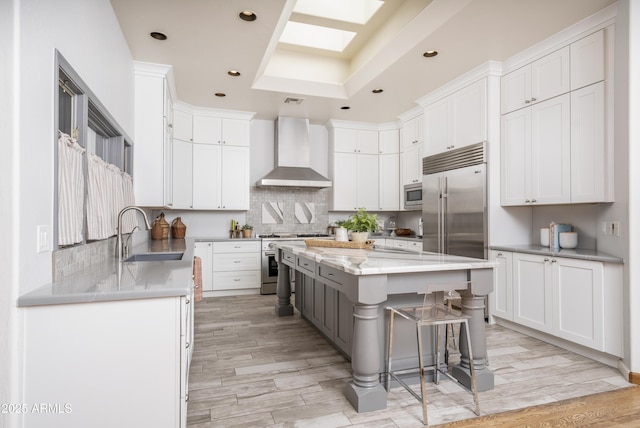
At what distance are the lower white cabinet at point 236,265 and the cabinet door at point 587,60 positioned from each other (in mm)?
4303

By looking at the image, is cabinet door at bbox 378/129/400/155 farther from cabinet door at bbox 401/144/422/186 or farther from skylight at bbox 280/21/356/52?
skylight at bbox 280/21/356/52

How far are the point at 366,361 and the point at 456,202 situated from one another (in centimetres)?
278

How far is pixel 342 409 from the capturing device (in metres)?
2.21

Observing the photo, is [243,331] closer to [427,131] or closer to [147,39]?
[147,39]

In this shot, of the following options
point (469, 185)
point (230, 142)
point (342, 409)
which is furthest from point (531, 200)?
point (230, 142)

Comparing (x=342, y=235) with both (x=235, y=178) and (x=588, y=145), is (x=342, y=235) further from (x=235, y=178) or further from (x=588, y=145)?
(x=235, y=178)

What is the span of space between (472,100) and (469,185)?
3.21ft

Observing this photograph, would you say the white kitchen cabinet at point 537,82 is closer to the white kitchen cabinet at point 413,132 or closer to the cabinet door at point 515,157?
the cabinet door at point 515,157

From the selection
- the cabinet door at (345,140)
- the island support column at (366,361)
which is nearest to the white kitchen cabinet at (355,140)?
the cabinet door at (345,140)

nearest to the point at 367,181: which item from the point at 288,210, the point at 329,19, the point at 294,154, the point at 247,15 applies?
the point at 294,154

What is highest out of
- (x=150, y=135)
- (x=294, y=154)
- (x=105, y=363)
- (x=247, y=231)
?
(x=294, y=154)

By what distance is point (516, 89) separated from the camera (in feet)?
12.6

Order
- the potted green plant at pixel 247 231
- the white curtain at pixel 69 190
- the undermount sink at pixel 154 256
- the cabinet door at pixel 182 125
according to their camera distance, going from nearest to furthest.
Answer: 1. the white curtain at pixel 69 190
2. the undermount sink at pixel 154 256
3. the cabinet door at pixel 182 125
4. the potted green plant at pixel 247 231

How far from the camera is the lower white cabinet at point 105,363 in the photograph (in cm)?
141
